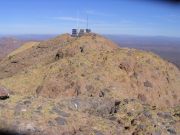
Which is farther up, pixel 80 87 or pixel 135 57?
pixel 135 57

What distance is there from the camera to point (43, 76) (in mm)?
13281

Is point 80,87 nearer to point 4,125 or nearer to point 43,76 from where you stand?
point 43,76

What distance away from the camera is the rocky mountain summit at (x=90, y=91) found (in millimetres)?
7398

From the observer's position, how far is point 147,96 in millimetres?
12664

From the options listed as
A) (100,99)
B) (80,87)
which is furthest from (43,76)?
(100,99)

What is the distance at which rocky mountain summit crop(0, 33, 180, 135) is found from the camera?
7.40m

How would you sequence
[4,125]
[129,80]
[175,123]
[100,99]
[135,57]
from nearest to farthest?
1. [4,125]
2. [175,123]
3. [100,99]
4. [129,80]
5. [135,57]

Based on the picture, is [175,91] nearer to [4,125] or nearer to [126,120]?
[126,120]

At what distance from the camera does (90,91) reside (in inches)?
466

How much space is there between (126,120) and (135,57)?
19.5ft

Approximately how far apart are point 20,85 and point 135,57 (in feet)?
14.3

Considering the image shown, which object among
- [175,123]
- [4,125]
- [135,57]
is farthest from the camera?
[135,57]

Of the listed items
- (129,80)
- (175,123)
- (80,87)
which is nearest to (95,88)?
(80,87)

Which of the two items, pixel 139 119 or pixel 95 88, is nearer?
pixel 139 119
